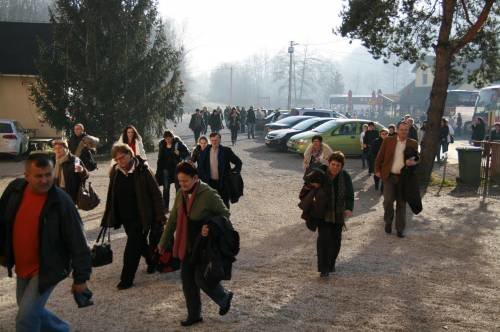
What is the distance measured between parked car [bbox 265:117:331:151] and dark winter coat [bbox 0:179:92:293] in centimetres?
2086

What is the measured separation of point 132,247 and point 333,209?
2315mm

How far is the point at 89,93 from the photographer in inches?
853

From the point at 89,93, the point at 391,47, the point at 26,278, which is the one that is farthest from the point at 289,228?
the point at 89,93

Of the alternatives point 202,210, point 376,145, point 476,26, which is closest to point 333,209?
point 202,210

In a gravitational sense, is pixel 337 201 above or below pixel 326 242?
above

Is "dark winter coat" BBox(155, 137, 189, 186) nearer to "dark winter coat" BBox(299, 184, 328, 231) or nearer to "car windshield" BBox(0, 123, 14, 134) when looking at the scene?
"dark winter coat" BBox(299, 184, 328, 231)

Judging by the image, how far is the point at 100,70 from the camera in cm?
2177

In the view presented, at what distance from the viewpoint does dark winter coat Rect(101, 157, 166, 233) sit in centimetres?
643

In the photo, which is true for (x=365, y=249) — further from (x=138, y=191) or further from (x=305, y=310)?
(x=138, y=191)

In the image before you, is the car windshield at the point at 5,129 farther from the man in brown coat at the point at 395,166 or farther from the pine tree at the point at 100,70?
the man in brown coat at the point at 395,166

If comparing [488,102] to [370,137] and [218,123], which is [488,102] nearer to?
[218,123]

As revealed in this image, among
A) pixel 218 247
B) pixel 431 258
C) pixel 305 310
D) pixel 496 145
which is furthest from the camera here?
pixel 496 145

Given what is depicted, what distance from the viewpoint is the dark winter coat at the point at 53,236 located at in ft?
13.4

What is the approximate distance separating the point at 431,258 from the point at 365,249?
0.94m
